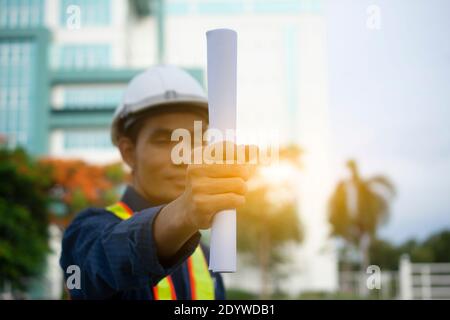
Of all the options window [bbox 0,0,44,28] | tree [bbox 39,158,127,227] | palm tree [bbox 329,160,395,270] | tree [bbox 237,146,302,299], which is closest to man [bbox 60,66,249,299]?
tree [bbox 39,158,127,227]

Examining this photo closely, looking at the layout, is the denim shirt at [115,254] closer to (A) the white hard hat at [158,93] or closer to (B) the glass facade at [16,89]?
(A) the white hard hat at [158,93]

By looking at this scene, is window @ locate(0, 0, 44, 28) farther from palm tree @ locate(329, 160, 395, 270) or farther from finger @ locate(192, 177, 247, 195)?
finger @ locate(192, 177, 247, 195)

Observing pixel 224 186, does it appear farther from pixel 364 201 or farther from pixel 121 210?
pixel 364 201

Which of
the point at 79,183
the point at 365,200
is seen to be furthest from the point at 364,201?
the point at 79,183

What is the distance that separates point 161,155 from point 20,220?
53.9ft

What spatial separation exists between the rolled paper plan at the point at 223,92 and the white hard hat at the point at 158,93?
1001 millimetres

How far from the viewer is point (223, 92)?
1217 millimetres

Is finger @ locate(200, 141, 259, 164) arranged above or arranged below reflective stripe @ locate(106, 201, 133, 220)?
below

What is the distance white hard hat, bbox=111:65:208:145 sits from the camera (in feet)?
7.33

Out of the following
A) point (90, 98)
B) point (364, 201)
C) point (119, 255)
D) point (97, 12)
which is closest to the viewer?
point (119, 255)

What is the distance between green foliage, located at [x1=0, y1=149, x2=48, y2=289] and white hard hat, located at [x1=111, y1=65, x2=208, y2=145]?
13.6 m

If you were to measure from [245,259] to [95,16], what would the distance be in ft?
48.9

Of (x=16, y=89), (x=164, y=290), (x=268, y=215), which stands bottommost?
(x=164, y=290)

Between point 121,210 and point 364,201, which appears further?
point 364,201
